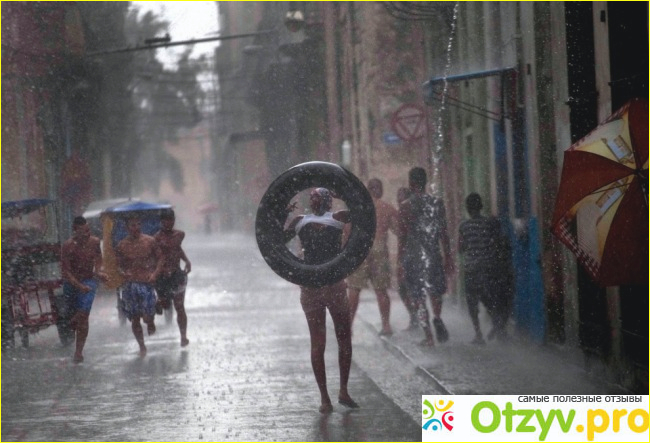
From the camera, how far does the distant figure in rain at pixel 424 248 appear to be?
36.4ft

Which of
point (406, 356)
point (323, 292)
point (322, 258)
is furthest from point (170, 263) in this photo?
point (406, 356)

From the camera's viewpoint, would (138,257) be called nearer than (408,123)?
Yes

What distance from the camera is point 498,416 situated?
646 cm

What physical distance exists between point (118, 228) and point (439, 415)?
287cm

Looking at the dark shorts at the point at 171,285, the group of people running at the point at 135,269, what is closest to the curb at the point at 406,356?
the dark shorts at the point at 171,285

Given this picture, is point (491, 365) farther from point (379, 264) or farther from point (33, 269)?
point (33, 269)

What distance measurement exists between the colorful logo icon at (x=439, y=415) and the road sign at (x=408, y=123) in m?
6.24

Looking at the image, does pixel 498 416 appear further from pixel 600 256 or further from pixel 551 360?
pixel 551 360

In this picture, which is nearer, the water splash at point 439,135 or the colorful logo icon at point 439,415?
the colorful logo icon at point 439,415

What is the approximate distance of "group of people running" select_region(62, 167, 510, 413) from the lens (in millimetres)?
8602

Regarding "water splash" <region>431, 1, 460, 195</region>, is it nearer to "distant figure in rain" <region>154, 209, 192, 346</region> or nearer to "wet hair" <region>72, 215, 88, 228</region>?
"distant figure in rain" <region>154, 209, 192, 346</region>

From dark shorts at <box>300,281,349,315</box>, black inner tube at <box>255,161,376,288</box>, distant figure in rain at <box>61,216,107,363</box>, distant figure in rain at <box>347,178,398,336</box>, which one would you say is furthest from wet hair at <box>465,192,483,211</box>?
distant figure in rain at <box>61,216,107,363</box>

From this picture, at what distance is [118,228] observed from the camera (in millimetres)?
8633

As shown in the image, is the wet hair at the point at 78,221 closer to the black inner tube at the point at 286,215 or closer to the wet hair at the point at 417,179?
the black inner tube at the point at 286,215
